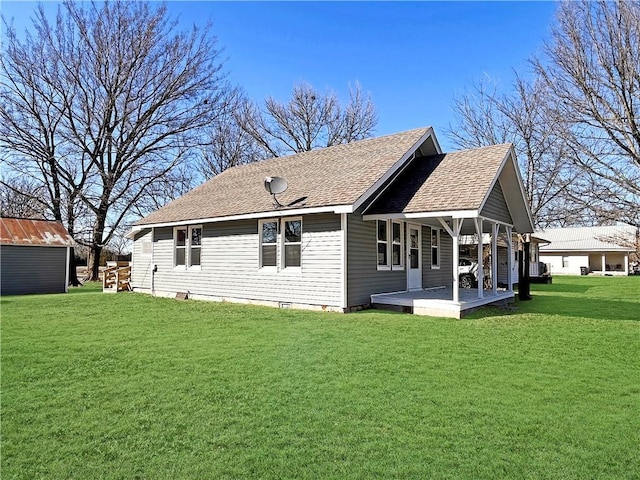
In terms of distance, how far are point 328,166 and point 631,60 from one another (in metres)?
10.4

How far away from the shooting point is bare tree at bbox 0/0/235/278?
22.3 m

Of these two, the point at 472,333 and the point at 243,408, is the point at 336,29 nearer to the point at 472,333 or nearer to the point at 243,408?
the point at 472,333

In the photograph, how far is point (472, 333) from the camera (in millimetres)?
7930

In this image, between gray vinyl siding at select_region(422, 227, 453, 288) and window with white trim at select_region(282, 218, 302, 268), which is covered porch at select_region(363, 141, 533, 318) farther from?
window with white trim at select_region(282, 218, 302, 268)

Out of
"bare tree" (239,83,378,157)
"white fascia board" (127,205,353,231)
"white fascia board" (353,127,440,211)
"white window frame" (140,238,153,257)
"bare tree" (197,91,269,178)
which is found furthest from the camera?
"bare tree" (197,91,269,178)

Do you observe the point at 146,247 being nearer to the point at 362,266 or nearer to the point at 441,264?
the point at 362,266

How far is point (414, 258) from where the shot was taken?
13.4 metres

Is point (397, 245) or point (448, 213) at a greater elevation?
point (448, 213)

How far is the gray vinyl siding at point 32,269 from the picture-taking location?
17.2m

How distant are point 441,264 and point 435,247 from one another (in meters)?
0.79

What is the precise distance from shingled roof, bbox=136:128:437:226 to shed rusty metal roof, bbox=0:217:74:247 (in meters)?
5.28

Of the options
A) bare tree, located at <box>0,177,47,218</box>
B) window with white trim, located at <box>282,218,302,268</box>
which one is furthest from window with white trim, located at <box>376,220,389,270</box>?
bare tree, located at <box>0,177,47,218</box>

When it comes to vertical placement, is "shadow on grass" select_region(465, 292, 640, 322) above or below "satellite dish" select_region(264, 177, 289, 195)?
below

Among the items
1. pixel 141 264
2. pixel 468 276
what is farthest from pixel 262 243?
pixel 468 276
